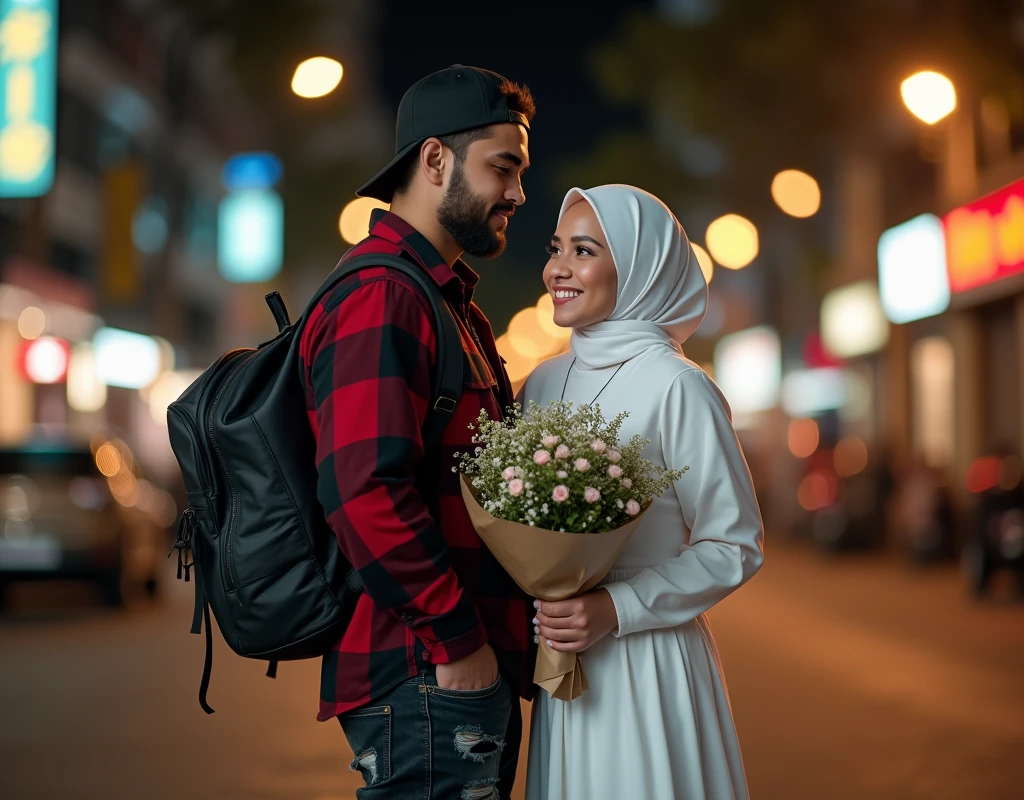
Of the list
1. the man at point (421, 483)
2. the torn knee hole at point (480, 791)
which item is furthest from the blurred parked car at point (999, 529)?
the torn knee hole at point (480, 791)

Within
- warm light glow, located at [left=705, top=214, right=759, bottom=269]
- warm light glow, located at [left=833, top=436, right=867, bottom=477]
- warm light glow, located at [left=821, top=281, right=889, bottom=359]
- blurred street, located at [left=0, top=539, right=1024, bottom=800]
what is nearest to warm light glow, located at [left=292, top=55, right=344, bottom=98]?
blurred street, located at [left=0, top=539, right=1024, bottom=800]

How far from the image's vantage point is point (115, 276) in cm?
2733

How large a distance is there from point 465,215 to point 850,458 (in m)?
17.4

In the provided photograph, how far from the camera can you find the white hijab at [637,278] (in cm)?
346

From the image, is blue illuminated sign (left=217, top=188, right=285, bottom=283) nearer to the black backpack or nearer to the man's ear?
the man's ear

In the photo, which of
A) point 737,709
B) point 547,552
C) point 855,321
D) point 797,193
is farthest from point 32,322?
point 547,552

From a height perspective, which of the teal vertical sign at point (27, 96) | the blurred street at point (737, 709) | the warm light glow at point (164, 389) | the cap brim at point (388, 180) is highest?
the teal vertical sign at point (27, 96)

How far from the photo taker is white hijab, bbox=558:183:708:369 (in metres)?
3.46

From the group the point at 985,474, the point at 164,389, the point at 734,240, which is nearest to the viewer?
the point at 985,474

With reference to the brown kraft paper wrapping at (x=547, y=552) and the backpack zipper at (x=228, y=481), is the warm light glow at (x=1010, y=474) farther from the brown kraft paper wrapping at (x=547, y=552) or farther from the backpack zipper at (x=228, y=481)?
the backpack zipper at (x=228, y=481)

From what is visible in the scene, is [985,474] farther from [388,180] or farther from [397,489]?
[397,489]

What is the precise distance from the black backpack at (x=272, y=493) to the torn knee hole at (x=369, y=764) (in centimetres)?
28

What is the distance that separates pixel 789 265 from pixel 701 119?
670 cm

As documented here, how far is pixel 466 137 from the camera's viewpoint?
129 inches
